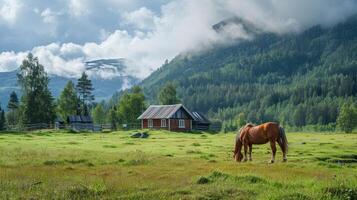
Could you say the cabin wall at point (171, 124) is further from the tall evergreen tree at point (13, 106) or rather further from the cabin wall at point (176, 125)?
the tall evergreen tree at point (13, 106)

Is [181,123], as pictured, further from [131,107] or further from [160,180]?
[160,180]

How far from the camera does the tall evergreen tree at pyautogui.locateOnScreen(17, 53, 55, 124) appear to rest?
360 ft

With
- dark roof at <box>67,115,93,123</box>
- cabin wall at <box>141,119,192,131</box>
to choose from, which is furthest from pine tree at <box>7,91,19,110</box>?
cabin wall at <box>141,119,192,131</box>

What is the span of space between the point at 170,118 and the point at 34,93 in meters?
32.7

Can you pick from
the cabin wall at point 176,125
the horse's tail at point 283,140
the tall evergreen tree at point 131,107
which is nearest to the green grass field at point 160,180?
the horse's tail at point 283,140

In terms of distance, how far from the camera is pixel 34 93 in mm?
111812

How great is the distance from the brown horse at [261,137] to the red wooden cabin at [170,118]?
243ft

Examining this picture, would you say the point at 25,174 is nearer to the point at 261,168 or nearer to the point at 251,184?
the point at 251,184

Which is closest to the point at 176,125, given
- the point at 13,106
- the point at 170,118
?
the point at 170,118

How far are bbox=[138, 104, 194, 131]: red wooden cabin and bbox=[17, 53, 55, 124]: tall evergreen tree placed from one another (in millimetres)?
23151

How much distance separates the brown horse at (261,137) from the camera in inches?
1204

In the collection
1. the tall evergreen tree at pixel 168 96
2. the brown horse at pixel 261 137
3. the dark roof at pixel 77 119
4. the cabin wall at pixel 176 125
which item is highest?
the tall evergreen tree at pixel 168 96

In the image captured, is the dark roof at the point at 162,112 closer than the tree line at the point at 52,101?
Yes

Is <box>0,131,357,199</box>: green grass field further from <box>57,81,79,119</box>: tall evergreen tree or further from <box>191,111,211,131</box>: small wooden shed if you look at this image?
<box>57,81,79,119</box>: tall evergreen tree
